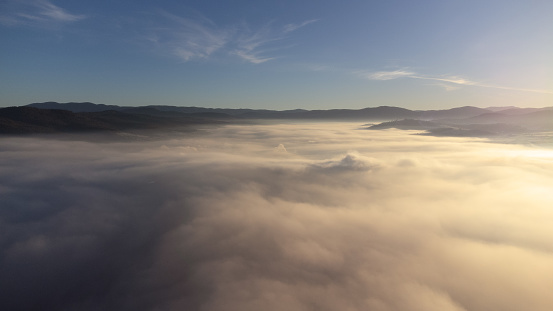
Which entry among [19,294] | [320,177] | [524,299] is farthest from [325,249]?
[320,177]

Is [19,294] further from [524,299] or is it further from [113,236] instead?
[524,299]

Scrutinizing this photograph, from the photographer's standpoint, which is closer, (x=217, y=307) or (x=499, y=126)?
(x=217, y=307)

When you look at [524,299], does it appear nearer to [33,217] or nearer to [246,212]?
[246,212]

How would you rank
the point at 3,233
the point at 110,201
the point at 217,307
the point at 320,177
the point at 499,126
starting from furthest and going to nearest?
the point at 499,126 → the point at 320,177 → the point at 110,201 → the point at 3,233 → the point at 217,307

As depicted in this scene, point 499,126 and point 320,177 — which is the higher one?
point 499,126

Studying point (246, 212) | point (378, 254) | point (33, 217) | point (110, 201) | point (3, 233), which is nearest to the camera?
point (378, 254)

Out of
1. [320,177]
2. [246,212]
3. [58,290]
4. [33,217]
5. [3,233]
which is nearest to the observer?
[58,290]

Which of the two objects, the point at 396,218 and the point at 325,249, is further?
the point at 396,218

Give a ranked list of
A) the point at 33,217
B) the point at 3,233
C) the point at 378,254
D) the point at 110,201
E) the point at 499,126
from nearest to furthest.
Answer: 1. the point at 378,254
2. the point at 3,233
3. the point at 33,217
4. the point at 110,201
5. the point at 499,126

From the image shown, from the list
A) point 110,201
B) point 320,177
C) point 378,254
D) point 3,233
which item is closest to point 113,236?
point 3,233
